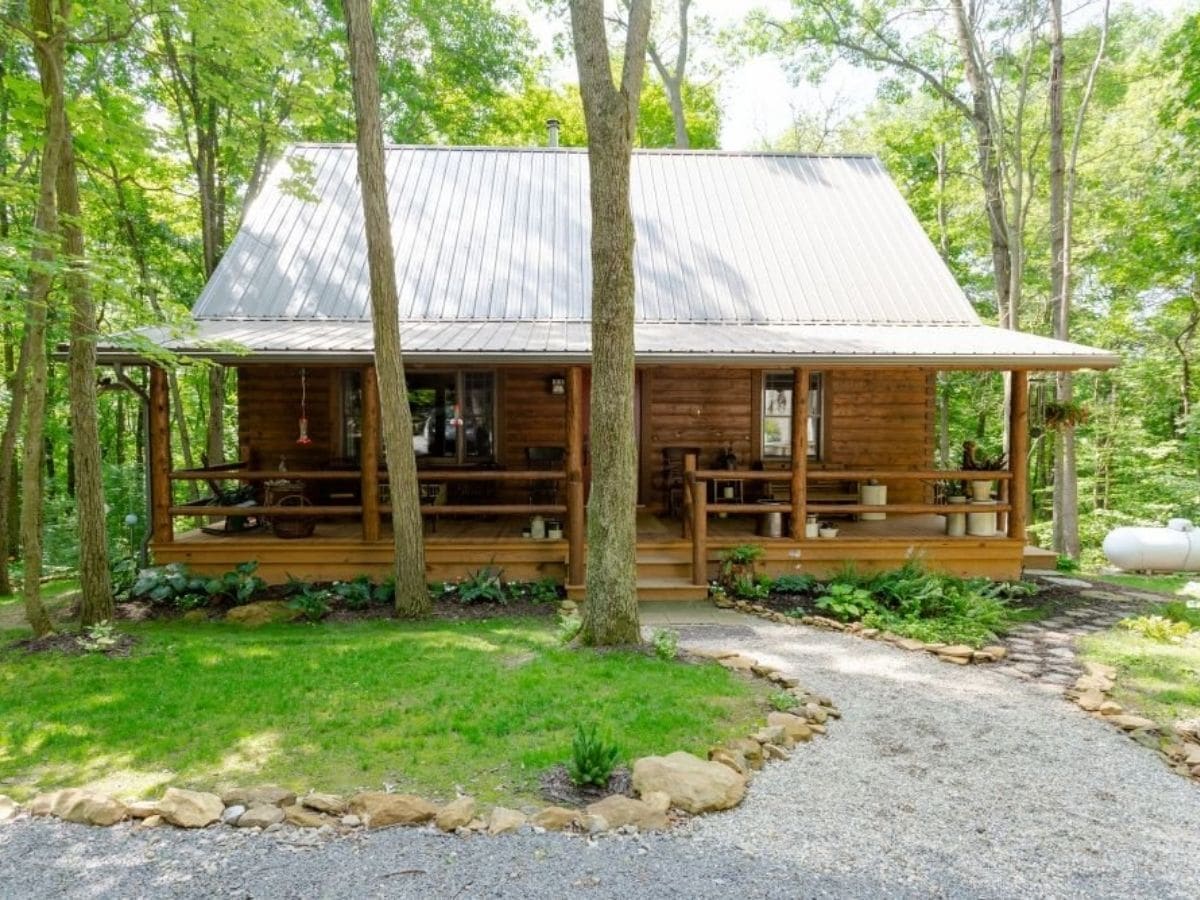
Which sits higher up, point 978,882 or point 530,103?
point 530,103

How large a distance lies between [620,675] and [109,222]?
53.5ft

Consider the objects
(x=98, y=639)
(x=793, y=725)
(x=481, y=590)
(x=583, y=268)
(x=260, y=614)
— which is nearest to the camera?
(x=793, y=725)

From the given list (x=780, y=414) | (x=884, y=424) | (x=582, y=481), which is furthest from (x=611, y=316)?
(x=884, y=424)

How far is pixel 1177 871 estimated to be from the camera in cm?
304

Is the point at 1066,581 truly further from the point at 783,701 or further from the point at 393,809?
the point at 393,809

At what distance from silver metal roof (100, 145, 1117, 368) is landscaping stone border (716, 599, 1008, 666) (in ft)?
8.71

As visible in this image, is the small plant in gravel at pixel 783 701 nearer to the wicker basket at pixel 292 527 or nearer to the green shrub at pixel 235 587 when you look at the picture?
the green shrub at pixel 235 587

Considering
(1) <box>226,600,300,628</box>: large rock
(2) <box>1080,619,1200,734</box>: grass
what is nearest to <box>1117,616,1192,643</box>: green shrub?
(2) <box>1080,619,1200,734</box>: grass

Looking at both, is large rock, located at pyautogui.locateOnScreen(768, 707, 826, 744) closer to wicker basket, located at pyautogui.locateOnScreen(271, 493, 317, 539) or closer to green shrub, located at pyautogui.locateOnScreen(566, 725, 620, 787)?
green shrub, located at pyautogui.locateOnScreen(566, 725, 620, 787)

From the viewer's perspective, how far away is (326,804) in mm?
3344

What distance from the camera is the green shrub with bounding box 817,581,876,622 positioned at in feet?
23.7

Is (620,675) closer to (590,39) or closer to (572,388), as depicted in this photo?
(572,388)

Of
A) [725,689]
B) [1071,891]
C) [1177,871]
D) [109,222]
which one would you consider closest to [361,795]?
[725,689]

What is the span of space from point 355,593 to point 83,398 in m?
3.07
